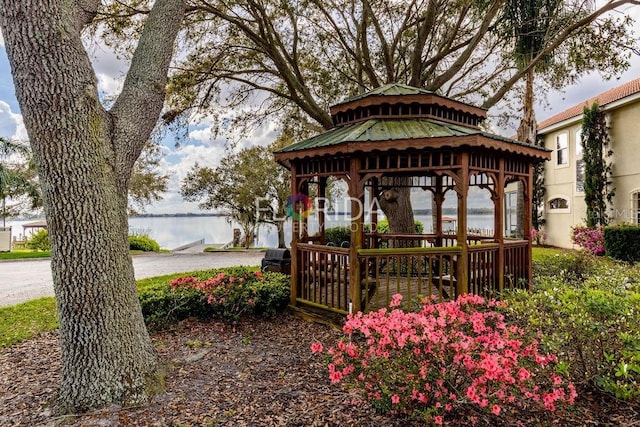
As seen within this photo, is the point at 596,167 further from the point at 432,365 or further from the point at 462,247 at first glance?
the point at 432,365

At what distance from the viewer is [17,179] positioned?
1870 centimetres

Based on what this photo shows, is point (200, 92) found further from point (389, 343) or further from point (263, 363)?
point (389, 343)

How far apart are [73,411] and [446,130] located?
220 inches

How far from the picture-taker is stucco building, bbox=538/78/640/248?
43.8 feet

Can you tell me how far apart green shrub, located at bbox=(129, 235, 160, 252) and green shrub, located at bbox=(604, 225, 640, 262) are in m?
19.5

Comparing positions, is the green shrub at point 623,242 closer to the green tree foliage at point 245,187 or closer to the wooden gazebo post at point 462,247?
the wooden gazebo post at point 462,247

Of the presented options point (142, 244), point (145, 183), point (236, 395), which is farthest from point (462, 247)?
point (145, 183)

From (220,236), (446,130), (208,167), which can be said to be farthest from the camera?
(220,236)

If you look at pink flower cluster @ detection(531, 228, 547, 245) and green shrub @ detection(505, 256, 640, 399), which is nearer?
green shrub @ detection(505, 256, 640, 399)

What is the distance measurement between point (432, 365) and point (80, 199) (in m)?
3.26

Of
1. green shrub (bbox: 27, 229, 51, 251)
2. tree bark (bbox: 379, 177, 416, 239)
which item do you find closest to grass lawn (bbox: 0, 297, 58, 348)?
tree bark (bbox: 379, 177, 416, 239)

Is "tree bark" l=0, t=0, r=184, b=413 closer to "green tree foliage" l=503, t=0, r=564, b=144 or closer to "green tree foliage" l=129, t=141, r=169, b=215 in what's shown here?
"green tree foliage" l=503, t=0, r=564, b=144

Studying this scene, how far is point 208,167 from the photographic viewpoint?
22406 millimetres

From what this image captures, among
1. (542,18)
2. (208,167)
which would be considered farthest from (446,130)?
(208,167)
